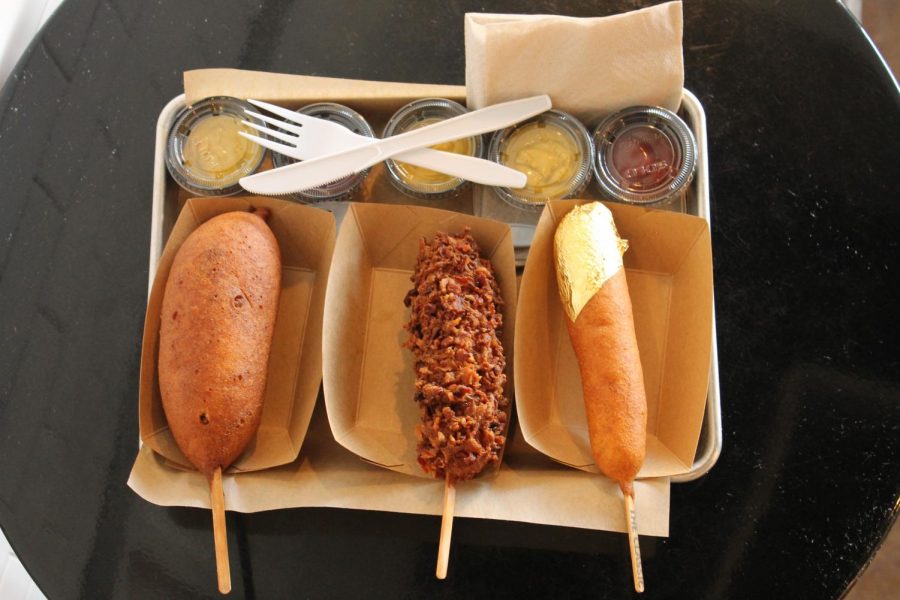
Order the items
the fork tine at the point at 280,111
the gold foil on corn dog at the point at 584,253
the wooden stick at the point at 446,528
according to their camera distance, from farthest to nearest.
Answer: the fork tine at the point at 280,111 → the gold foil on corn dog at the point at 584,253 → the wooden stick at the point at 446,528

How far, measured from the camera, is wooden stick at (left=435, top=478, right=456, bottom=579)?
1.14 meters

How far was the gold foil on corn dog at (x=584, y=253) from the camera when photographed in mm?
1242

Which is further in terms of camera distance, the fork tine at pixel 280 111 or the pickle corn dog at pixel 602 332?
the fork tine at pixel 280 111

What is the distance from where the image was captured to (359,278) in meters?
1.37

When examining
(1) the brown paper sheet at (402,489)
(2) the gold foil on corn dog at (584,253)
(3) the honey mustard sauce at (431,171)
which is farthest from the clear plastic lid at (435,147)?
(1) the brown paper sheet at (402,489)

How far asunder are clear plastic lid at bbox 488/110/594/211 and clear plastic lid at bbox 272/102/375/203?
24 cm

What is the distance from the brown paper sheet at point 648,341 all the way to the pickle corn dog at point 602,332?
0.04 metres

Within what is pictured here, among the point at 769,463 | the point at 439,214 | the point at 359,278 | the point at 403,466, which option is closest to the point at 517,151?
the point at 439,214

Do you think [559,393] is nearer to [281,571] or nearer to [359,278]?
[359,278]

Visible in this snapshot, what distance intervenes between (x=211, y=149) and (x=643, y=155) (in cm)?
78

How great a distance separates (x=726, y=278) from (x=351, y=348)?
69 centimetres

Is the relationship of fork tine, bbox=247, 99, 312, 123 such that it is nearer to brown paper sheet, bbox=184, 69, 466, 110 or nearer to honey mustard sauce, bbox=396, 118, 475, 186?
brown paper sheet, bbox=184, 69, 466, 110

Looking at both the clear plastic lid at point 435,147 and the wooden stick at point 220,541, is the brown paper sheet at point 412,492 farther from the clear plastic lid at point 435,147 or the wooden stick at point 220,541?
the clear plastic lid at point 435,147

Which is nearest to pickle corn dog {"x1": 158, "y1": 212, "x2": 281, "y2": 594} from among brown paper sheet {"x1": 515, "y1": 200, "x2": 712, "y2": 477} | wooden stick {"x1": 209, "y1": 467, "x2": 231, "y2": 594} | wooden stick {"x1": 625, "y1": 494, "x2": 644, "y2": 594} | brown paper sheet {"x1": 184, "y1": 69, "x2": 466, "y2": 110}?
wooden stick {"x1": 209, "y1": 467, "x2": 231, "y2": 594}
